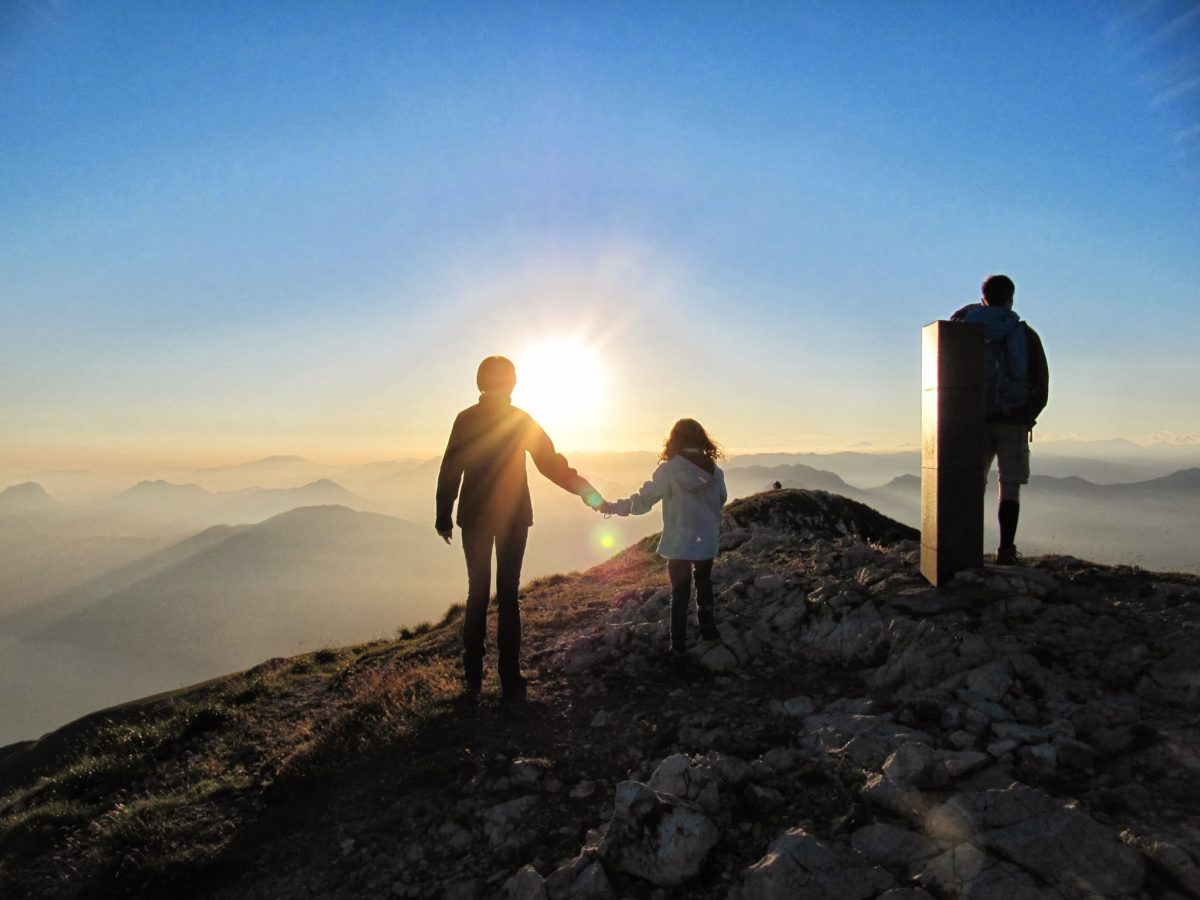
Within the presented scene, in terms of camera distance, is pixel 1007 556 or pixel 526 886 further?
pixel 1007 556

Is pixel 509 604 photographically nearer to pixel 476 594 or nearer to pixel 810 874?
pixel 476 594

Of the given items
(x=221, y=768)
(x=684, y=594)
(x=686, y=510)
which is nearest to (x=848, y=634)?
(x=684, y=594)

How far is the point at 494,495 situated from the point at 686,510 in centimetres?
214

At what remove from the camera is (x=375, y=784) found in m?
5.63

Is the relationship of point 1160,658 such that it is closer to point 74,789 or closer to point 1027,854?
point 1027,854

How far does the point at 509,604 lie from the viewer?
672 cm

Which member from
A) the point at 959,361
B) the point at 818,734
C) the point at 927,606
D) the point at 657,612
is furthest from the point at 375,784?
the point at 959,361

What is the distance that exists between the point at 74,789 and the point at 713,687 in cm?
776

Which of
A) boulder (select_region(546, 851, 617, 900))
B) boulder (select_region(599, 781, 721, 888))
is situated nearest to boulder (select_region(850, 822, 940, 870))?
boulder (select_region(599, 781, 721, 888))

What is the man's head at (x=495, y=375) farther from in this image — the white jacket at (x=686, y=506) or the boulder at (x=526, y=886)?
the boulder at (x=526, y=886)

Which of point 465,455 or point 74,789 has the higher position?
point 465,455

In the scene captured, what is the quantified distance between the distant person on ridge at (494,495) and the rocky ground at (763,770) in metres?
0.99

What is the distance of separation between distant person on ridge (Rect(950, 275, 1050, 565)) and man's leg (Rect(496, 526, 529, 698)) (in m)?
5.71

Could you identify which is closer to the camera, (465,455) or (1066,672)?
(1066,672)
